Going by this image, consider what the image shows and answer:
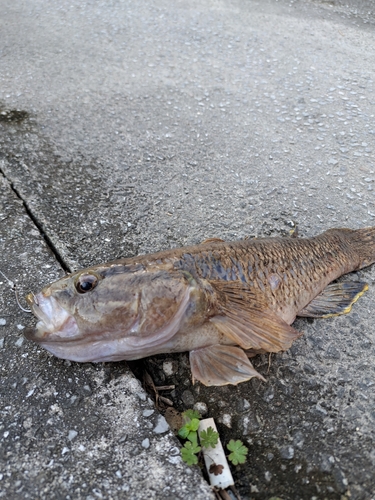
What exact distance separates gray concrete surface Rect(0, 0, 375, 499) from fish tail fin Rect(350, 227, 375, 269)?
92mm

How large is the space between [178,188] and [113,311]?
1.85 meters

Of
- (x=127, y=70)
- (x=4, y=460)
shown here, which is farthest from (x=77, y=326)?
(x=127, y=70)

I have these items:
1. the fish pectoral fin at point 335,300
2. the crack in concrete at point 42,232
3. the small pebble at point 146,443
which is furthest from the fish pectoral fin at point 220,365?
the crack in concrete at point 42,232

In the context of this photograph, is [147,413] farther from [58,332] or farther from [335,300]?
[335,300]

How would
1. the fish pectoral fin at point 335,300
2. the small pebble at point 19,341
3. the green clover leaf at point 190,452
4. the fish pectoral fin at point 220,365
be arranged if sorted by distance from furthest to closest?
the fish pectoral fin at point 335,300 → the small pebble at point 19,341 → the fish pectoral fin at point 220,365 → the green clover leaf at point 190,452

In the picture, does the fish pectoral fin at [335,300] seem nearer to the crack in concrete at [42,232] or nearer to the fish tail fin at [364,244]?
the fish tail fin at [364,244]

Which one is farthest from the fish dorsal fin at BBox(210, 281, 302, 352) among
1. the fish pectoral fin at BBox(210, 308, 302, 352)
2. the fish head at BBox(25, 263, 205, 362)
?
the fish head at BBox(25, 263, 205, 362)

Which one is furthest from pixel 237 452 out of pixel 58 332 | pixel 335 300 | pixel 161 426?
pixel 335 300

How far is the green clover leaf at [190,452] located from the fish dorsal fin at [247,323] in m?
0.54

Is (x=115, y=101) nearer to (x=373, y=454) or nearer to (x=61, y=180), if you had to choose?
(x=61, y=180)

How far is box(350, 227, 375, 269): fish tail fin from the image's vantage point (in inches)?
121

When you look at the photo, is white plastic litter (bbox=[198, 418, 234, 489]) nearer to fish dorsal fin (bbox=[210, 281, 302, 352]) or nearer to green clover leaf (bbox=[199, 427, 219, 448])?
green clover leaf (bbox=[199, 427, 219, 448])

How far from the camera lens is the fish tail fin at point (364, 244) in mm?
3074

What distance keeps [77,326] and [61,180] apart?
1.85m
